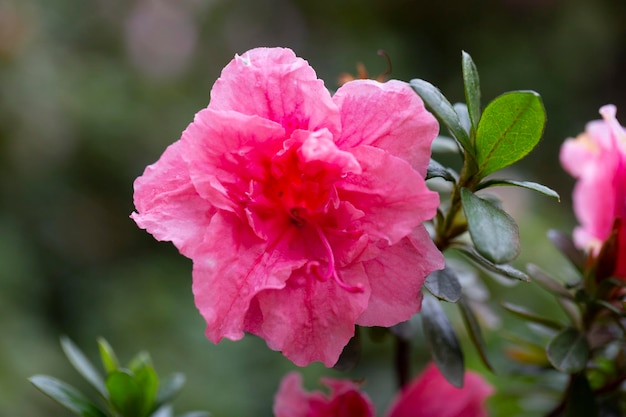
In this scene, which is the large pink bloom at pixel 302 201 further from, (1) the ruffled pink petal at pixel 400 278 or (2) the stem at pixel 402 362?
(2) the stem at pixel 402 362

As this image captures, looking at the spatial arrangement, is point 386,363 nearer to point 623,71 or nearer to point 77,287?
point 77,287

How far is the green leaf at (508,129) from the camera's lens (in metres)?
0.53

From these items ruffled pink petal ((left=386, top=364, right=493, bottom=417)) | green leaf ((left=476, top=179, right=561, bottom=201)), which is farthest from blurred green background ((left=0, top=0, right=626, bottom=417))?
green leaf ((left=476, top=179, right=561, bottom=201))

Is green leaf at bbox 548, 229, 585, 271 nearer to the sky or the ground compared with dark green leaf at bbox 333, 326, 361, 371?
nearer to the ground

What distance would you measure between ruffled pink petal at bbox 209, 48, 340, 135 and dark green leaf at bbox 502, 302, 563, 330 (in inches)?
10.9

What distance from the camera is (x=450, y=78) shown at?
319cm

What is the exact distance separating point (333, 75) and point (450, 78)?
0.53 metres

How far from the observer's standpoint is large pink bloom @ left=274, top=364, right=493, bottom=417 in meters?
0.65

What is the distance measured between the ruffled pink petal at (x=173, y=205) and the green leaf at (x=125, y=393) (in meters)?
0.20

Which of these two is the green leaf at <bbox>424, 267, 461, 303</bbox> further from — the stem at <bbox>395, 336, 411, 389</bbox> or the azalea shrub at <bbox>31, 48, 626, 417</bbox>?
the stem at <bbox>395, 336, 411, 389</bbox>

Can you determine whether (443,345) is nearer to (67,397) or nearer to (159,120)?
(67,397)

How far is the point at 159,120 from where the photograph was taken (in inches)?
106

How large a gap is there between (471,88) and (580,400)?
307 mm

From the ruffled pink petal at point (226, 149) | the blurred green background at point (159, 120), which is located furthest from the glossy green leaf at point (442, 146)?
the blurred green background at point (159, 120)
